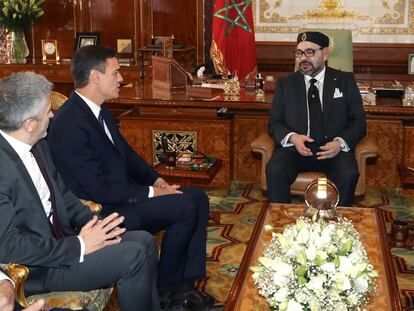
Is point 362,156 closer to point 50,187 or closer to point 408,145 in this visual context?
point 408,145

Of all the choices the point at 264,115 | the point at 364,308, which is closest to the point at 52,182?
the point at 364,308

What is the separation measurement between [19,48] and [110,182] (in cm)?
495

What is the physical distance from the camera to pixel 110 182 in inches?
132

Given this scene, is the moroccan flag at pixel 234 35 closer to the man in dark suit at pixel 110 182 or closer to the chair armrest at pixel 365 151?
the chair armrest at pixel 365 151

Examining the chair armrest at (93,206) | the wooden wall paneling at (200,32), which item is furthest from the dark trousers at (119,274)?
the wooden wall paneling at (200,32)

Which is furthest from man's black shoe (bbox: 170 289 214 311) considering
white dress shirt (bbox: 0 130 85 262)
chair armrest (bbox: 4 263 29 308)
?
chair armrest (bbox: 4 263 29 308)

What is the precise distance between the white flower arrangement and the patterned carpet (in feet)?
4.09

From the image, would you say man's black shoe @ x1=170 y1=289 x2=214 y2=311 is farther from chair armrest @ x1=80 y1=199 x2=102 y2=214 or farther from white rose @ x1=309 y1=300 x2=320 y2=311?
white rose @ x1=309 y1=300 x2=320 y2=311

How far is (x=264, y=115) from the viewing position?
17.4 ft

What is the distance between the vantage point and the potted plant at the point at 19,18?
750cm

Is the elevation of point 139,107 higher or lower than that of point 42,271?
higher

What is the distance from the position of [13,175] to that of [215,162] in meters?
1.80

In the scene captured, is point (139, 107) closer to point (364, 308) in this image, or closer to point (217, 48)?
point (217, 48)

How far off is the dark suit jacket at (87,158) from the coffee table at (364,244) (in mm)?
673
